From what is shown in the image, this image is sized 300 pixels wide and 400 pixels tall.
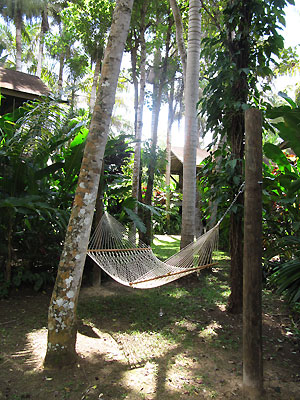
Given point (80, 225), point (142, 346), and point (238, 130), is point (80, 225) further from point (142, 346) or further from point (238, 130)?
point (238, 130)

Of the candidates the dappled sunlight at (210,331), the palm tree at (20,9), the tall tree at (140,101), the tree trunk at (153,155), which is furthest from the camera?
the palm tree at (20,9)

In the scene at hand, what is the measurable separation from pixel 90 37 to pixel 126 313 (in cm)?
547

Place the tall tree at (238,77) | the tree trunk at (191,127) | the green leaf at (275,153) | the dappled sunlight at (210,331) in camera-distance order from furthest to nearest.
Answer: the tree trunk at (191,127) → the green leaf at (275,153) → the tall tree at (238,77) → the dappled sunlight at (210,331)

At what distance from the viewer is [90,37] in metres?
6.28

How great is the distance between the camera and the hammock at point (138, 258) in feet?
8.36

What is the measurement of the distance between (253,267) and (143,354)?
1.03m

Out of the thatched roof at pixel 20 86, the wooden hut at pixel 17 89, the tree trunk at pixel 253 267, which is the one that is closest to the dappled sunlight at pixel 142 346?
the tree trunk at pixel 253 267

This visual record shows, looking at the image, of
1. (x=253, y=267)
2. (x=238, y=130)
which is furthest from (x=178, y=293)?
(x=253, y=267)

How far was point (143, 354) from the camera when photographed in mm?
2184

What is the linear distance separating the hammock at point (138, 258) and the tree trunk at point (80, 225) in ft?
2.31

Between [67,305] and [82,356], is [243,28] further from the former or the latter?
[82,356]

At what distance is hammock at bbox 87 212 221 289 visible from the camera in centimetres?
255

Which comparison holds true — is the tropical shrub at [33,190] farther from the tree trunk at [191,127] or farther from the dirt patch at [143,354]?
the tree trunk at [191,127]

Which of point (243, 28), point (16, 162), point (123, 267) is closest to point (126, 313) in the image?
point (123, 267)
